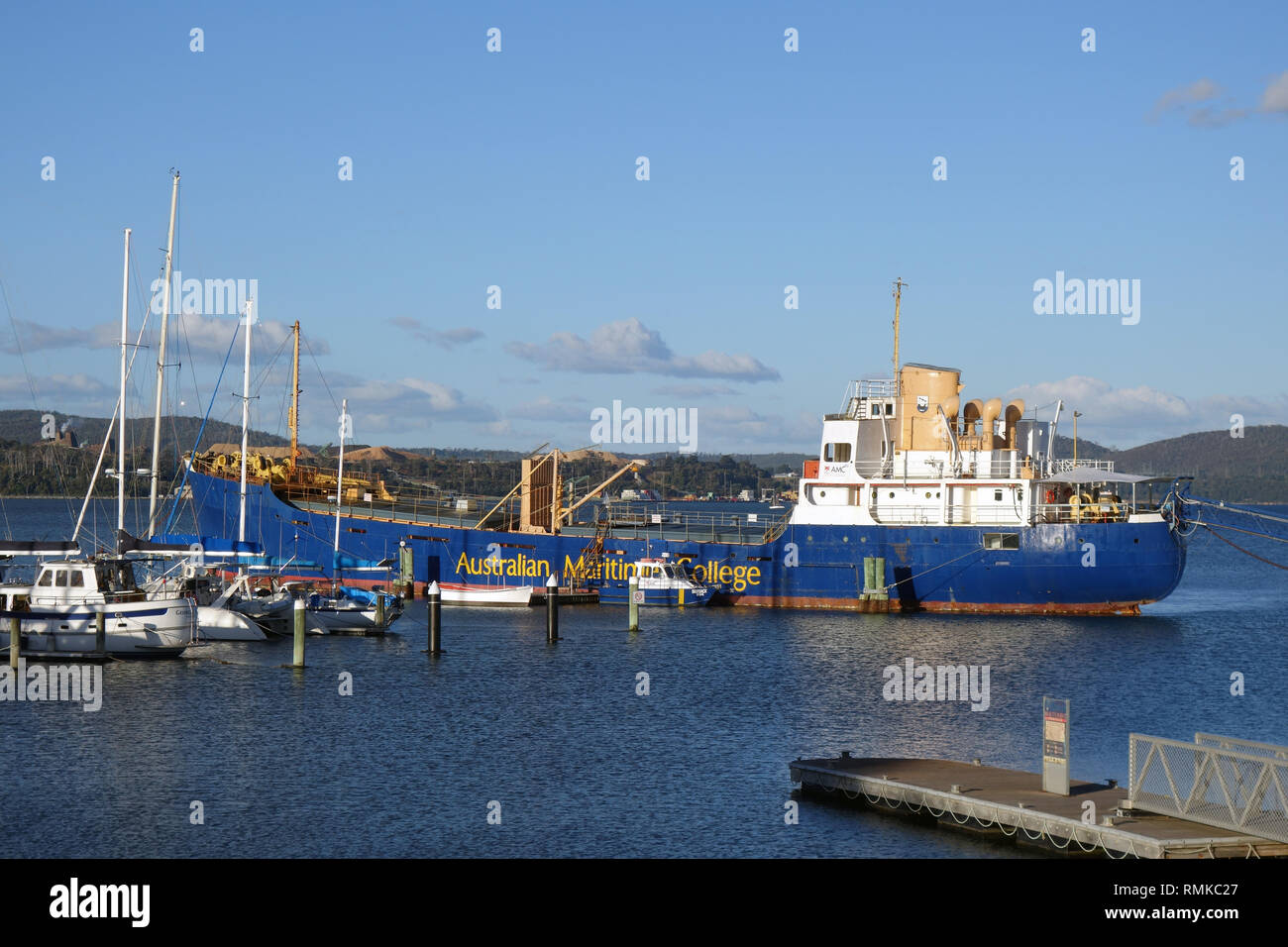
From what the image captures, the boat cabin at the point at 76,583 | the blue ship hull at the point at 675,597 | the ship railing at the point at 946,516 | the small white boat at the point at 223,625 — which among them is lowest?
the small white boat at the point at 223,625

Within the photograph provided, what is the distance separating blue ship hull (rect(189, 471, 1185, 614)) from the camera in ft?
178

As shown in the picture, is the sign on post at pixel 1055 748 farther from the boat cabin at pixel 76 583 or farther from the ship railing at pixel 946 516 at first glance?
the ship railing at pixel 946 516

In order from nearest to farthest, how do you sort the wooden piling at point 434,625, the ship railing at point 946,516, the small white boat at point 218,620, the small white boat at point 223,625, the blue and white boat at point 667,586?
the wooden piling at point 434,625 < the small white boat at point 218,620 < the small white boat at point 223,625 < the ship railing at point 946,516 < the blue and white boat at point 667,586

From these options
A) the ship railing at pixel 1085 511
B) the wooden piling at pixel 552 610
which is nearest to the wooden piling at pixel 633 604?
the wooden piling at pixel 552 610

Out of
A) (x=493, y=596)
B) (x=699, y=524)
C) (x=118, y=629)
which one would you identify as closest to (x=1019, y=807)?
(x=118, y=629)

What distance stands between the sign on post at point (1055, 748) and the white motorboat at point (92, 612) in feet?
90.2

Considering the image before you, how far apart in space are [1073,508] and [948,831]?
34844mm

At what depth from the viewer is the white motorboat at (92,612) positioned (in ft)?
132

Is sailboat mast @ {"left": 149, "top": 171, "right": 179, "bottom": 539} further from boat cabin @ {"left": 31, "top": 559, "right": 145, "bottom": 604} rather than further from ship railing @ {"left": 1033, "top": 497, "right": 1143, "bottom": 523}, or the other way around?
ship railing @ {"left": 1033, "top": 497, "right": 1143, "bottom": 523}

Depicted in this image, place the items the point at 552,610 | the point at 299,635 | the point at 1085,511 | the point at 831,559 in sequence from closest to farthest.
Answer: the point at 299,635
the point at 552,610
the point at 1085,511
the point at 831,559

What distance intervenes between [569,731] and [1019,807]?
515 inches

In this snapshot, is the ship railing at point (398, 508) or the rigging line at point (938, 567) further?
the ship railing at point (398, 508)

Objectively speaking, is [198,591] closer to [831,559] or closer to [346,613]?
[346,613]

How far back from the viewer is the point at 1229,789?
19781 mm
